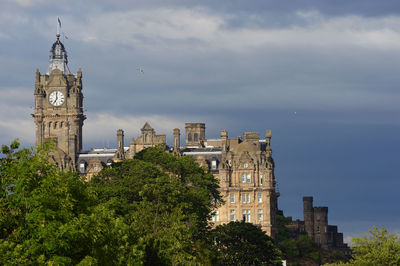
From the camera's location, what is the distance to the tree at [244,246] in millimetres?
140875

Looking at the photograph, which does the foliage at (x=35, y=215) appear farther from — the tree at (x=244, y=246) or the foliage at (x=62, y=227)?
the tree at (x=244, y=246)

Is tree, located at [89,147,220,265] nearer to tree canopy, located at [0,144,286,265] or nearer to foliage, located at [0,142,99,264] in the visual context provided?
tree canopy, located at [0,144,286,265]

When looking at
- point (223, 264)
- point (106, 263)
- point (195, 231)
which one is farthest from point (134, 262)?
point (223, 264)

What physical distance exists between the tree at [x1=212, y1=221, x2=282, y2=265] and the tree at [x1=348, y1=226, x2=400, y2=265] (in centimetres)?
1421

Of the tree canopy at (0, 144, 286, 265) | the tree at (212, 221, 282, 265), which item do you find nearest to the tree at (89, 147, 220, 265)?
the tree canopy at (0, 144, 286, 265)

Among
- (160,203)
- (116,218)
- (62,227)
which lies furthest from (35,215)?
(160,203)

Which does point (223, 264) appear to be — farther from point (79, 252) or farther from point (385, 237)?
point (79, 252)

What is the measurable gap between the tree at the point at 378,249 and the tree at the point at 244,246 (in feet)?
46.6

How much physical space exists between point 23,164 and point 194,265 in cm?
3170

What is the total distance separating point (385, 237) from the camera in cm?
13238

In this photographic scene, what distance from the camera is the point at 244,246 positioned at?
14200 centimetres

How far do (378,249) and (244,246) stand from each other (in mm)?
20289

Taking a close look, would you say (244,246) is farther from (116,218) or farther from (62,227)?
(62,227)

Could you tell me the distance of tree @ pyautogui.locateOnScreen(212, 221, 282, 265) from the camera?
14088 centimetres
